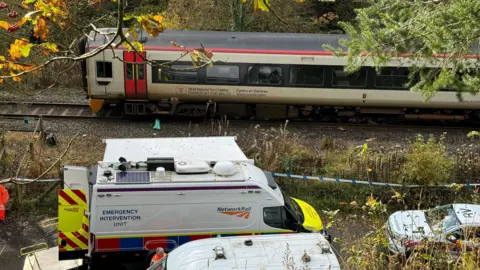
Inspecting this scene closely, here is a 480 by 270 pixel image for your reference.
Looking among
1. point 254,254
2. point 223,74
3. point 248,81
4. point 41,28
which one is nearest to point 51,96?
point 223,74

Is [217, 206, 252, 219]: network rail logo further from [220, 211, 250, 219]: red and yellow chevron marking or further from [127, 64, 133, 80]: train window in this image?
[127, 64, 133, 80]: train window

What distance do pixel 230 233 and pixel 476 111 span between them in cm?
1150

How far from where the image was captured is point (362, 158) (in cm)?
1265

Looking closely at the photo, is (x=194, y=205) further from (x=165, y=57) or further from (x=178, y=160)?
(x=165, y=57)

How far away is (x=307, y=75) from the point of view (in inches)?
650

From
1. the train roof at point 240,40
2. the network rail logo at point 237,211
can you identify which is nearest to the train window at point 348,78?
the train roof at point 240,40

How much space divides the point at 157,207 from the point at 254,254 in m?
2.61

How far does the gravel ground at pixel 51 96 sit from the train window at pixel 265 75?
5.89m

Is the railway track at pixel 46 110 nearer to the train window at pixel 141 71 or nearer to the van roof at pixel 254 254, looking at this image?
the train window at pixel 141 71

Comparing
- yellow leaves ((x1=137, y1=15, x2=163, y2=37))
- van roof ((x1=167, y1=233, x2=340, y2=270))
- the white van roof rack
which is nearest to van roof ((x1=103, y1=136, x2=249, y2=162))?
the white van roof rack

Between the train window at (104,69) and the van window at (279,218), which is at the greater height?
the train window at (104,69)

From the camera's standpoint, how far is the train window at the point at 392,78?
648 inches

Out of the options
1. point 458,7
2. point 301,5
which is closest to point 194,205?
point 458,7

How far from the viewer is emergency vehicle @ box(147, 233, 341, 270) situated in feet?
21.3
